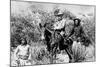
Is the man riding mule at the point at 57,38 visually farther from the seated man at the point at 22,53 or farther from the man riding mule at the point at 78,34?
the seated man at the point at 22,53

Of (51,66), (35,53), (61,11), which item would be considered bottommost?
(51,66)

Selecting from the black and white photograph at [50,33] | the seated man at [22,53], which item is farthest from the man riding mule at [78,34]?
the seated man at [22,53]

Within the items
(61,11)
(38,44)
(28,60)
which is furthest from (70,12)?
(28,60)

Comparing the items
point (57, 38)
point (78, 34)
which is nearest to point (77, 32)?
point (78, 34)

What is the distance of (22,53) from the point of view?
266 centimetres

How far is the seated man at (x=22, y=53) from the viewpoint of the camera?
2.63m

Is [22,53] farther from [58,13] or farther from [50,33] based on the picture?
[58,13]

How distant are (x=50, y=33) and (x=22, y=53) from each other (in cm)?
47

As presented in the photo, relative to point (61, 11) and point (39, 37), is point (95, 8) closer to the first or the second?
point (61, 11)

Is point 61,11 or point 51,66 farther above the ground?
point 61,11

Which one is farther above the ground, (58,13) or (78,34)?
(58,13)
